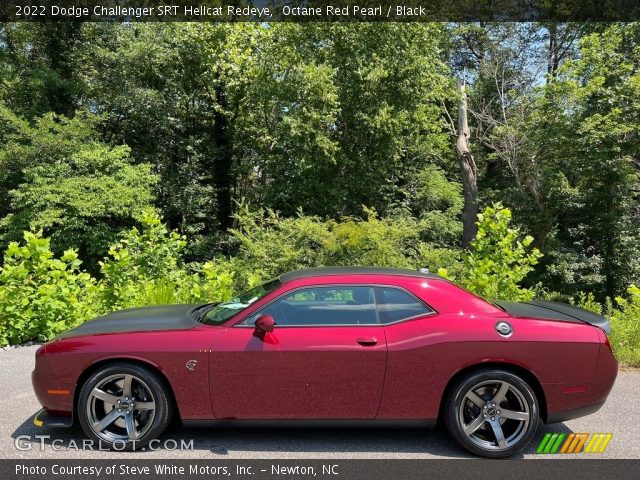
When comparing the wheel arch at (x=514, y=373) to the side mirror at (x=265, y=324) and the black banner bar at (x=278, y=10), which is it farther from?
the black banner bar at (x=278, y=10)

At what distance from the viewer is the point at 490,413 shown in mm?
3879

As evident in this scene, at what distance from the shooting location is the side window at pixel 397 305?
13.1 ft

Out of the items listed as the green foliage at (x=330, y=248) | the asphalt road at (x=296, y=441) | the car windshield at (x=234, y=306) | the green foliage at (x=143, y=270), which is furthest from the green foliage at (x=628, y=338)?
the green foliage at (x=143, y=270)

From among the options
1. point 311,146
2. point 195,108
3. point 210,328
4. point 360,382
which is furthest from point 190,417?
point 195,108

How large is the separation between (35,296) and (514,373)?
629cm

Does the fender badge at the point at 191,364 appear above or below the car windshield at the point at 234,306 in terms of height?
below

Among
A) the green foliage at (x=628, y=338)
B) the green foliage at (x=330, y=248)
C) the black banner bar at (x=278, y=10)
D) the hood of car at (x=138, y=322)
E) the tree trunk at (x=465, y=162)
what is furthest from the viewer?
the tree trunk at (x=465, y=162)

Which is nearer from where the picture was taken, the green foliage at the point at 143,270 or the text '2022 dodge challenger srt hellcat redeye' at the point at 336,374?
the text '2022 dodge challenger srt hellcat redeye' at the point at 336,374

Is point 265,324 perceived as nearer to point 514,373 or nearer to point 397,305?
point 397,305

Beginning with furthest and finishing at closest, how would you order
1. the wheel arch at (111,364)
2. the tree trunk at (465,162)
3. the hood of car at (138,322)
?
the tree trunk at (465,162), the hood of car at (138,322), the wheel arch at (111,364)

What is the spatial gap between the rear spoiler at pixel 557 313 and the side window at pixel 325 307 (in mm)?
1237

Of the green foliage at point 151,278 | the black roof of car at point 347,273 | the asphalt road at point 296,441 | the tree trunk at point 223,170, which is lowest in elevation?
the asphalt road at point 296,441

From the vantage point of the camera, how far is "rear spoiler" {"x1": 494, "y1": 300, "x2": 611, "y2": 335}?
4.16 metres

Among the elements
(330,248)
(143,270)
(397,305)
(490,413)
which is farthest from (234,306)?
(330,248)
